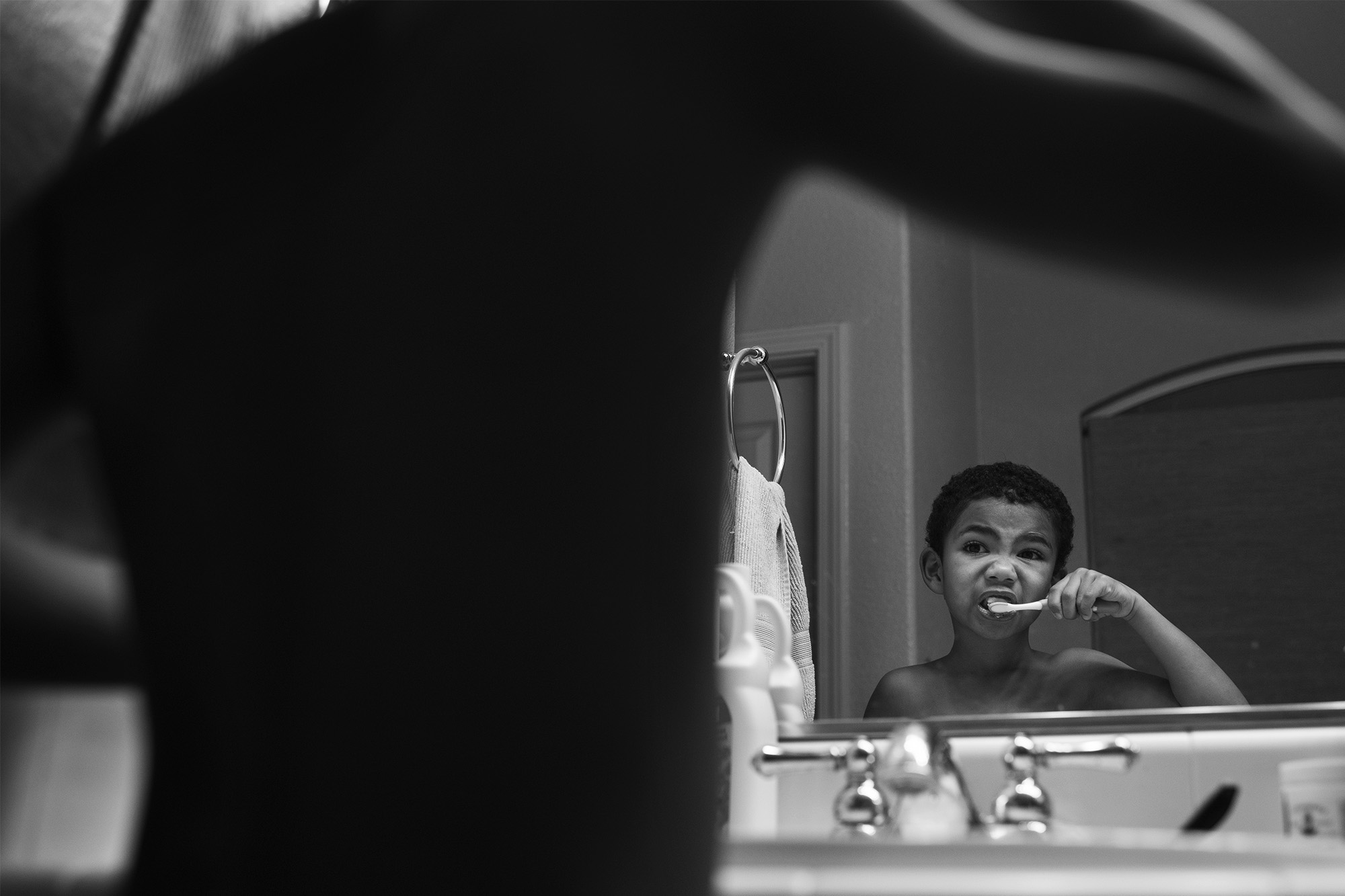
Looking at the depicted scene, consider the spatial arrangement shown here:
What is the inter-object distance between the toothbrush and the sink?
561 mm

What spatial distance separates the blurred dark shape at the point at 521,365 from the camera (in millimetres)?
372

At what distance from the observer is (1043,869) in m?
0.40

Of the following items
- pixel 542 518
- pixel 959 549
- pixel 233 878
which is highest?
pixel 959 549

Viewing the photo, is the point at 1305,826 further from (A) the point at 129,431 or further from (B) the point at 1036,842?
(A) the point at 129,431

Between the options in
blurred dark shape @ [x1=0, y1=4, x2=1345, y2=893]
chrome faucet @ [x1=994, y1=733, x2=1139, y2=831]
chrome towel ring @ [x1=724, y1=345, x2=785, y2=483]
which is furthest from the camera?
chrome towel ring @ [x1=724, y1=345, x2=785, y2=483]

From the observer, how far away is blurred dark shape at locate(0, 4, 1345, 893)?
372 mm

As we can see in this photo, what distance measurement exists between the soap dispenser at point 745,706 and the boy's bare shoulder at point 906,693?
9 cm

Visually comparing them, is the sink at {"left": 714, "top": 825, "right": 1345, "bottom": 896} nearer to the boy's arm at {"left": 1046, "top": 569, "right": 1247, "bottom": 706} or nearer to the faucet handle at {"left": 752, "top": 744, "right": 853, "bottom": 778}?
the faucet handle at {"left": 752, "top": 744, "right": 853, "bottom": 778}

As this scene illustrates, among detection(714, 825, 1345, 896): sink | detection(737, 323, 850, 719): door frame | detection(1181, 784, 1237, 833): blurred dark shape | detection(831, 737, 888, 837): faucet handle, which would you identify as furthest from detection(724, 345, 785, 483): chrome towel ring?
detection(714, 825, 1345, 896): sink

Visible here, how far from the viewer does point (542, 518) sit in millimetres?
380

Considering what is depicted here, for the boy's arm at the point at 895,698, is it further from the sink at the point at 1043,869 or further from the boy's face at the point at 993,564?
the sink at the point at 1043,869

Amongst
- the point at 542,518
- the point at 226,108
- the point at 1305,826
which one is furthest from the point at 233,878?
the point at 1305,826

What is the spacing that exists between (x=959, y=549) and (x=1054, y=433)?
0.39ft

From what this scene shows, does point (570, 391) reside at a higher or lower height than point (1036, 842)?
higher
